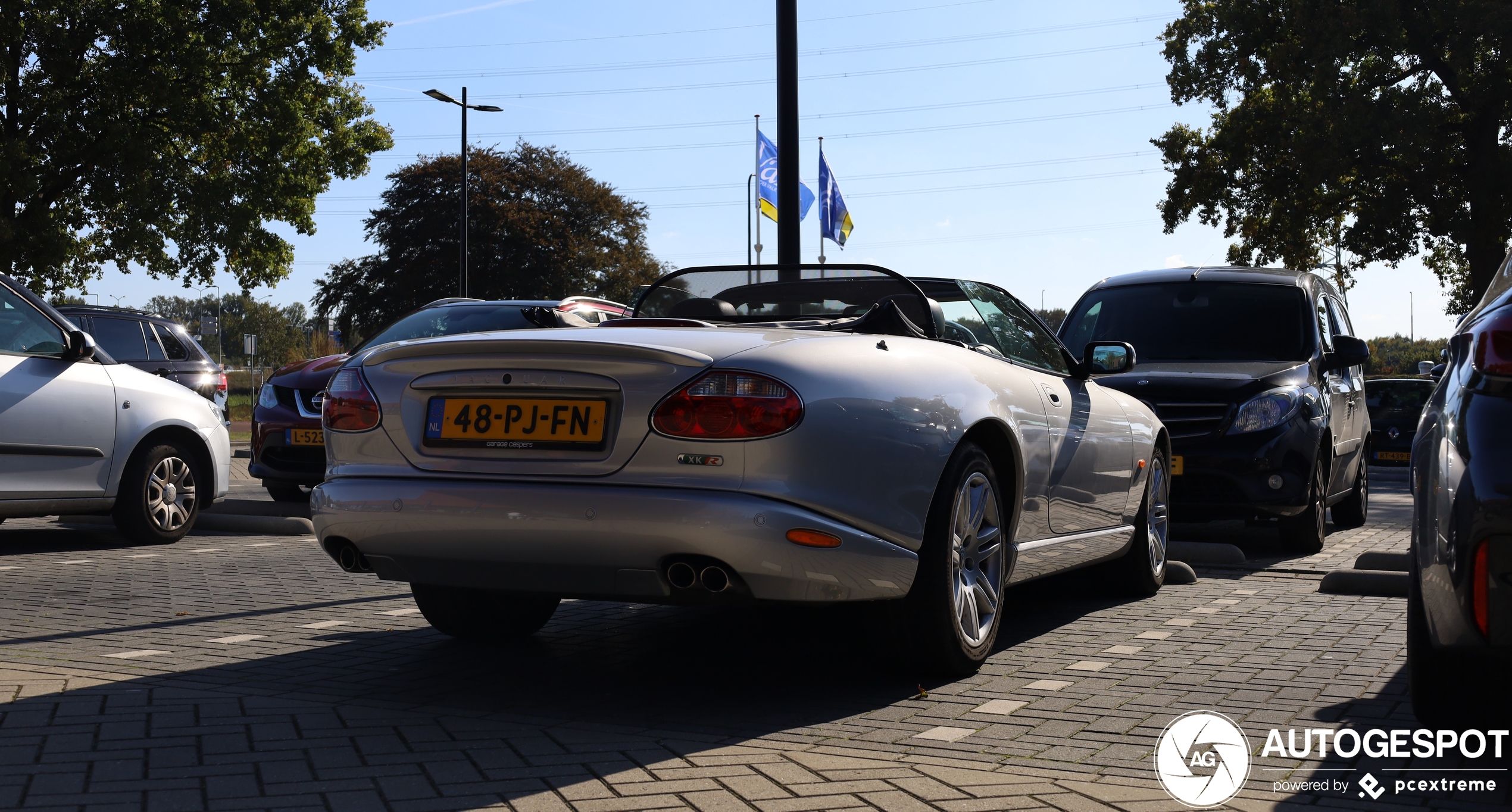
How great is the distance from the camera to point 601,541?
410cm

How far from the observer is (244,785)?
3.50m

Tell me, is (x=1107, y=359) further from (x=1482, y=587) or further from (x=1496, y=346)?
(x=1482, y=587)

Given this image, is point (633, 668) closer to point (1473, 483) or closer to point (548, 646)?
point (548, 646)

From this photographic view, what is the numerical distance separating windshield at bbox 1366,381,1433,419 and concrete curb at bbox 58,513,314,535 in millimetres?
19248

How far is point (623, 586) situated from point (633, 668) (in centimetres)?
107

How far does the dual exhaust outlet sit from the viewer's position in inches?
160

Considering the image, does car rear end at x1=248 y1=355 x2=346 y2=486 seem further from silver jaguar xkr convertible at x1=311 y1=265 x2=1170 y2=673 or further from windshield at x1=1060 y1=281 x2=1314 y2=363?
silver jaguar xkr convertible at x1=311 y1=265 x2=1170 y2=673

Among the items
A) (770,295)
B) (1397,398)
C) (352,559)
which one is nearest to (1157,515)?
(770,295)

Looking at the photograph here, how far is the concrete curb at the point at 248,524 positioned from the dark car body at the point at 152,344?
231 inches

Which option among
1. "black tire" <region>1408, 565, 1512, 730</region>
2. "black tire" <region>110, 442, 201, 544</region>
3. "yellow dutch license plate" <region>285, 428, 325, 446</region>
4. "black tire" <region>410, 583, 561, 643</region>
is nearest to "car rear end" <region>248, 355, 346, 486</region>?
"yellow dutch license plate" <region>285, 428, 325, 446</region>

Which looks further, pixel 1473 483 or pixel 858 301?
pixel 858 301

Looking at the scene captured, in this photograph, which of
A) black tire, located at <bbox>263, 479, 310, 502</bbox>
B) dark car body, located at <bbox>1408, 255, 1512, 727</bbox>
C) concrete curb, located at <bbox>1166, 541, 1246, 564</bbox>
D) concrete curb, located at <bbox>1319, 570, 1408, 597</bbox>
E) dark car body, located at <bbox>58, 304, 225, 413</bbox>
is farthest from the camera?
dark car body, located at <bbox>58, 304, 225, 413</bbox>

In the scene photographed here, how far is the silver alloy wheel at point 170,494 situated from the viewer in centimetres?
942

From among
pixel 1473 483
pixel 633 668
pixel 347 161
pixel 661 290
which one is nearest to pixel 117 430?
pixel 661 290
